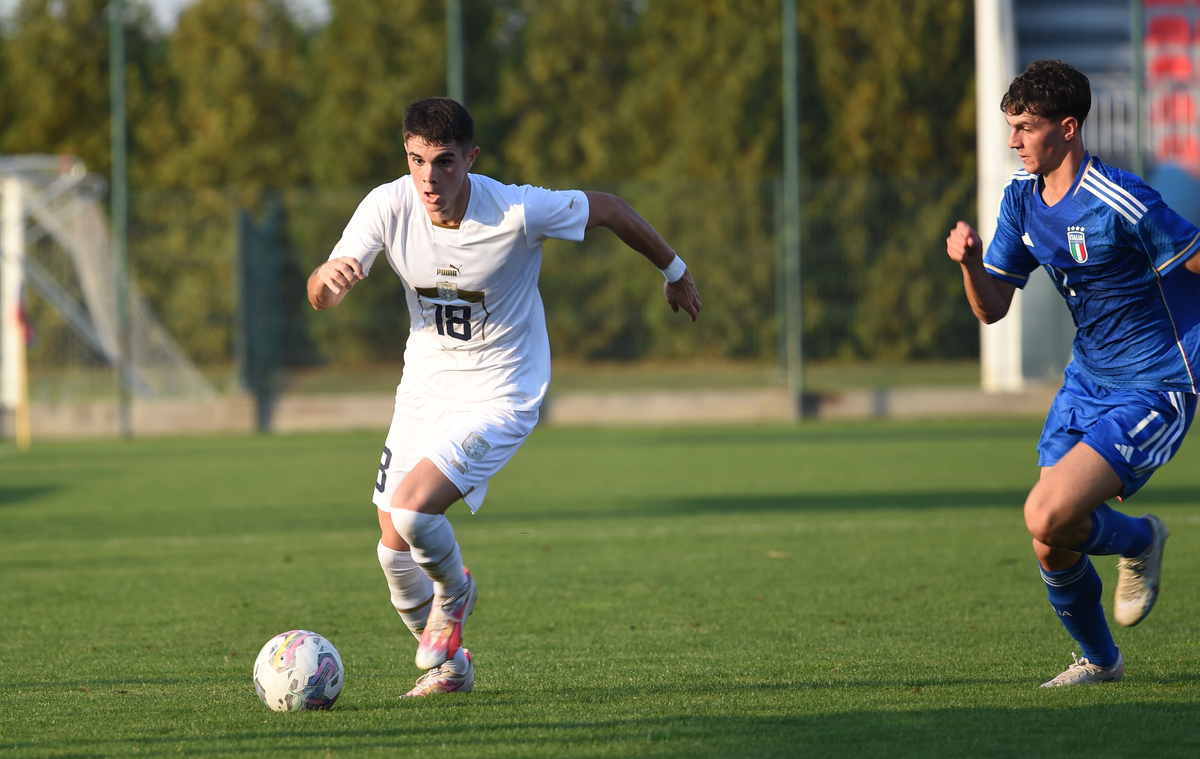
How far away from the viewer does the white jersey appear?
4.62m

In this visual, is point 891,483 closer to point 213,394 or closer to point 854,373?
point 854,373

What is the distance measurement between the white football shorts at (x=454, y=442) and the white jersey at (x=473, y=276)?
6cm

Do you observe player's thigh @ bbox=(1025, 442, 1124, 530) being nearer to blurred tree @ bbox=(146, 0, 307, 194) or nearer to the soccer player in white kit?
the soccer player in white kit

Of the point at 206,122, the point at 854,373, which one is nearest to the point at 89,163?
the point at 206,122

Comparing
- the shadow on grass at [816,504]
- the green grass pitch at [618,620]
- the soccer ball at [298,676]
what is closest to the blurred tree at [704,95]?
the green grass pitch at [618,620]

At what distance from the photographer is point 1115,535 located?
4.36 meters

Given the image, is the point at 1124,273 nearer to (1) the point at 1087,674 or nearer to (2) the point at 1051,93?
(2) the point at 1051,93

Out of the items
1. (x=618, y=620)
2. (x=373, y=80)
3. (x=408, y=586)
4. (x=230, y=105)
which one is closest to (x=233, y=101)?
(x=230, y=105)

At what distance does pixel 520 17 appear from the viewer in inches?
1177

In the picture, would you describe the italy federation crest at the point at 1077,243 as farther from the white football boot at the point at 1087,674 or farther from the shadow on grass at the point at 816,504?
the shadow on grass at the point at 816,504

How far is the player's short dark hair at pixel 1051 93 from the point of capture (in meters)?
4.27

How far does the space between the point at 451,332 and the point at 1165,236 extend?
2442 millimetres

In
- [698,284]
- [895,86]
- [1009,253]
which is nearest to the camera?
[1009,253]

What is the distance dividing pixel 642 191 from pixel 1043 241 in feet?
47.6
